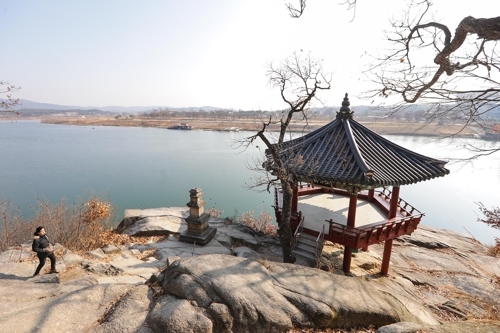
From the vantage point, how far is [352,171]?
915 centimetres

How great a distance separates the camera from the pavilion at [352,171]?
924 centimetres

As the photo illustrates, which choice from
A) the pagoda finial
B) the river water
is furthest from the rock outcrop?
the river water

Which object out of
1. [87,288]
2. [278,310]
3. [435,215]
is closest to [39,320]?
[87,288]

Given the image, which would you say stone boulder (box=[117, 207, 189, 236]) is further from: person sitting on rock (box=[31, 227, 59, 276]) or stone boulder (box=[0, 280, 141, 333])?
stone boulder (box=[0, 280, 141, 333])

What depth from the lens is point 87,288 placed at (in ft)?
19.8

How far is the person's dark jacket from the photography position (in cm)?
746

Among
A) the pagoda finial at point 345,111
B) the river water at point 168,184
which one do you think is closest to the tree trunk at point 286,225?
the pagoda finial at point 345,111

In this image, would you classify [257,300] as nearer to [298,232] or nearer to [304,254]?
[304,254]

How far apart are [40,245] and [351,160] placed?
10.1 metres

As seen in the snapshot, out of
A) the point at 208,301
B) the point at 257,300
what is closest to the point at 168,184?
the point at 208,301

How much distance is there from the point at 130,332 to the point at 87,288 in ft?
6.63

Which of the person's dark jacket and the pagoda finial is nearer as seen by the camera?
the person's dark jacket

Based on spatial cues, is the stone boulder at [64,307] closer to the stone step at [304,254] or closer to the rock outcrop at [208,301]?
the rock outcrop at [208,301]

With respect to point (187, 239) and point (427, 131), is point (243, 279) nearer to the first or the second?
point (187, 239)
